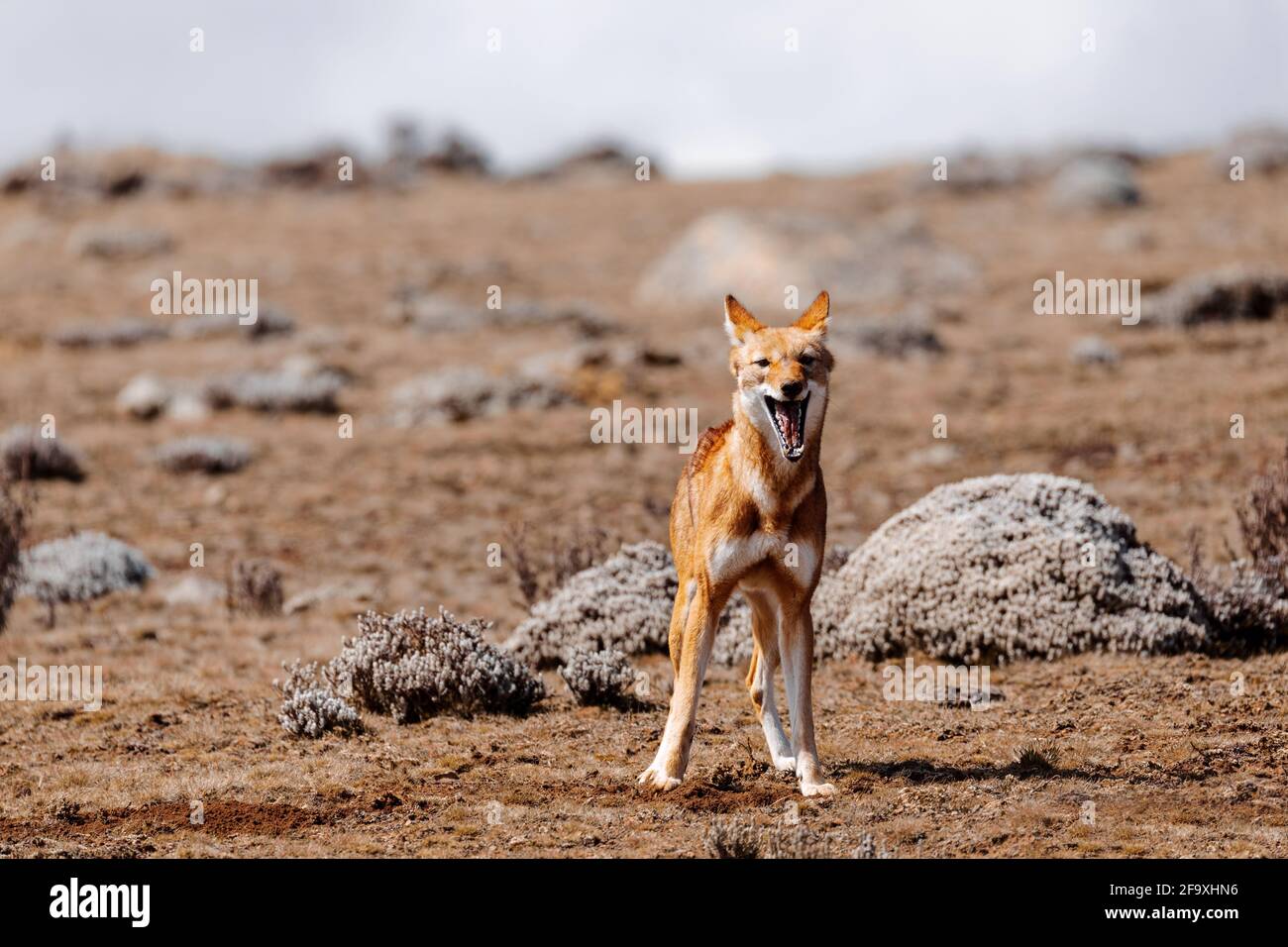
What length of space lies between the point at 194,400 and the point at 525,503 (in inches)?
294

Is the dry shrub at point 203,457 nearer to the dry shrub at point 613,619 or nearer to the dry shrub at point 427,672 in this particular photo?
the dry shrub at point 613,619

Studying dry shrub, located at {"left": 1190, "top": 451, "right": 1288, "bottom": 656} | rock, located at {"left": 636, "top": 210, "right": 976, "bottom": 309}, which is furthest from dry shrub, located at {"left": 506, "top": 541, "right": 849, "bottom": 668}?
rock, located at {"left": 636, "top": 210, "right": 976, "bottom": 309}

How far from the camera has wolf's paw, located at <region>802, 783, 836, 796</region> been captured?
7.02 m

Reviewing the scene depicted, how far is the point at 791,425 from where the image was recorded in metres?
6.63

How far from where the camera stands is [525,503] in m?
16.3

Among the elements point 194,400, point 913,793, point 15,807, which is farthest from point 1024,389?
point 15,807

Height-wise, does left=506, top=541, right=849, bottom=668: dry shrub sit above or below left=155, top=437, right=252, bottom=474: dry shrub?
below

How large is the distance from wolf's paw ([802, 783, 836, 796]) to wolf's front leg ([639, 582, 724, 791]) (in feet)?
2.08

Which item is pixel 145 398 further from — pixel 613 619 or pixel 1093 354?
pixel 1093 354

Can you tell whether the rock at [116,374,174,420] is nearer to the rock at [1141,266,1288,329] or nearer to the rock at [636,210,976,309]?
the rock at [636,210,976,309]

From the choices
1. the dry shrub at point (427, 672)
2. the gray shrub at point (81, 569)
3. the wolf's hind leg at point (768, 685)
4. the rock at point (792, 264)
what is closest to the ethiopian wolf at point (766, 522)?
the wolf's hind leg at point (768, 685)

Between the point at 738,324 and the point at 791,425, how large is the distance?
71 cm

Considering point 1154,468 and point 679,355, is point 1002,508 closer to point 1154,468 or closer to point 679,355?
point 1154,468

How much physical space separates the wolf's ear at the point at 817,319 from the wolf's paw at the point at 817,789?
2.30 metres
